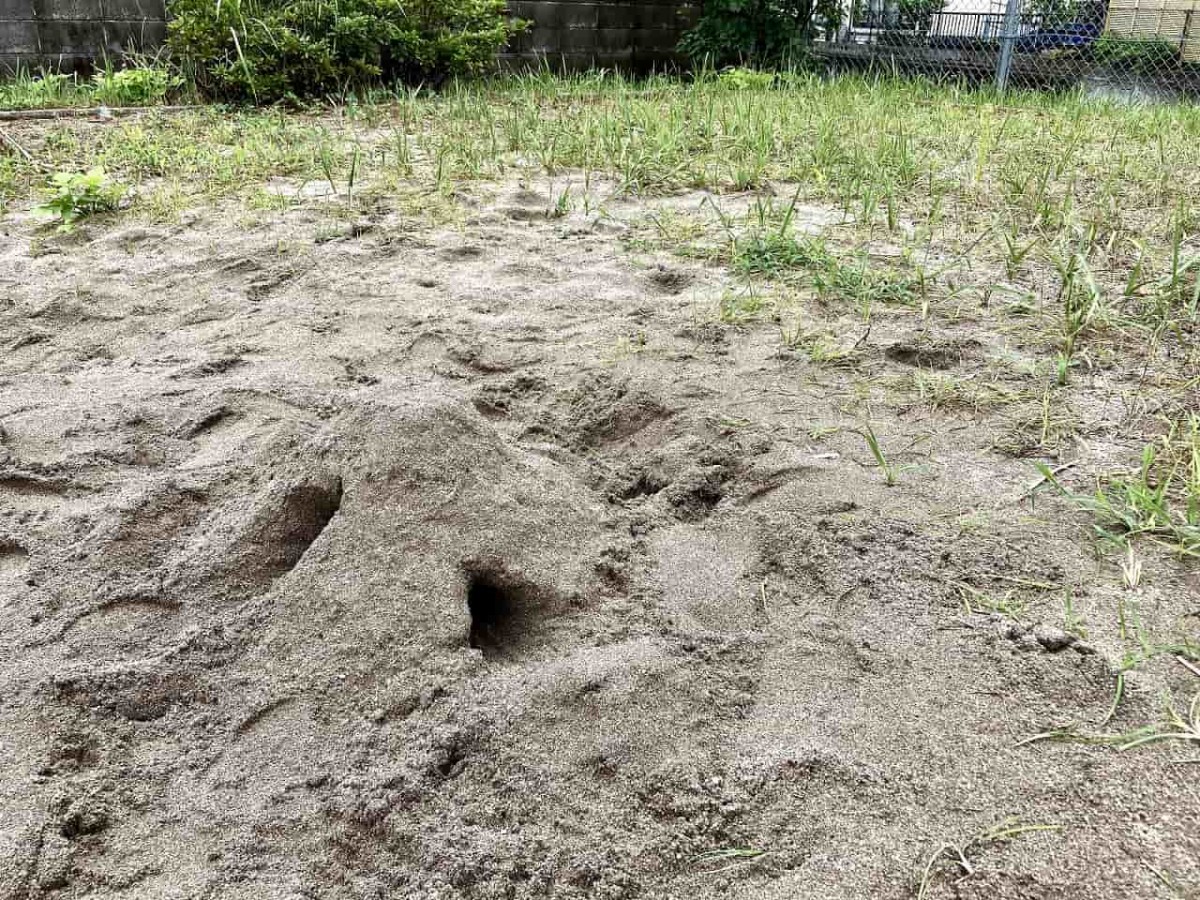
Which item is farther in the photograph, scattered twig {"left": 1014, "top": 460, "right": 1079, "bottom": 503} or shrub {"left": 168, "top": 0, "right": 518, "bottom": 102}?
shrub {"left": 168, "top": 0, "right": 518, "bottom": 102}

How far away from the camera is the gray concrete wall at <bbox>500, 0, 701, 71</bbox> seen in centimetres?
809

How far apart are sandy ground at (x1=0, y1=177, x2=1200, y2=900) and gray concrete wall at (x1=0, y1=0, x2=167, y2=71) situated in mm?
5888

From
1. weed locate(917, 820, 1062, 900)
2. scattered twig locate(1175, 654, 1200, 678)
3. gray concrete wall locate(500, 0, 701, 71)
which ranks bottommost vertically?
weed locate(917, 820, 1062, 900)

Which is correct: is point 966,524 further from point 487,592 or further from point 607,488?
point 487,592

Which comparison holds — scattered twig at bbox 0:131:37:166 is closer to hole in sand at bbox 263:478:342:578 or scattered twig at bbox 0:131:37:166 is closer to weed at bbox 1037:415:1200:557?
hole in sand at bbox 263:478:342:578

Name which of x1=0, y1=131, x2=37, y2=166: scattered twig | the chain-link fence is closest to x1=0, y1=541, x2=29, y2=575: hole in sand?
x1=0, y1=131, x2=37, y2=166: scattered twig

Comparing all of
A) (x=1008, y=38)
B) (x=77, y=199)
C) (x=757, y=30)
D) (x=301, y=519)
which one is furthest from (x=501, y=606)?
(x=757, y=30)

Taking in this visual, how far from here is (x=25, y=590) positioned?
1520 mm

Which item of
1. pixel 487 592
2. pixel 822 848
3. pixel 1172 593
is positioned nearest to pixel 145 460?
pixel 487 592

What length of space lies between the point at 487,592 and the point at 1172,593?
1002 mm

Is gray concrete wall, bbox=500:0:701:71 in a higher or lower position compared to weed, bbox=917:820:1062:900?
higher

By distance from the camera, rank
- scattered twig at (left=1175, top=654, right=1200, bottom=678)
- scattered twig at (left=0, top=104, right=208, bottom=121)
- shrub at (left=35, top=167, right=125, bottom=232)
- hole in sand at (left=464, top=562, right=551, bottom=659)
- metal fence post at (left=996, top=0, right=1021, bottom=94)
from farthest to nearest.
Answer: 1. metal fence post at (left=996, top=0, right=1021, bottom=94)
2. scattered twig at (left=0, top=104, right=208, bottom=121)
3. shrub at (left=35, top=167, right=125, bottom=232)
4. hole in sand at (left=464, top=562, right=551, bottom=659)
5. scattered twig at (left=1175, top=654, right=1200, bottom=678)

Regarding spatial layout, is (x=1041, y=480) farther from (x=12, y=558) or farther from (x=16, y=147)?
(x=16, y=147)

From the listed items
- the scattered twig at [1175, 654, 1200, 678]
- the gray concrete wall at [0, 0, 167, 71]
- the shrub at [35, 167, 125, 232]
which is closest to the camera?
the scattered twig at [1175, 654, 1200, 678]
